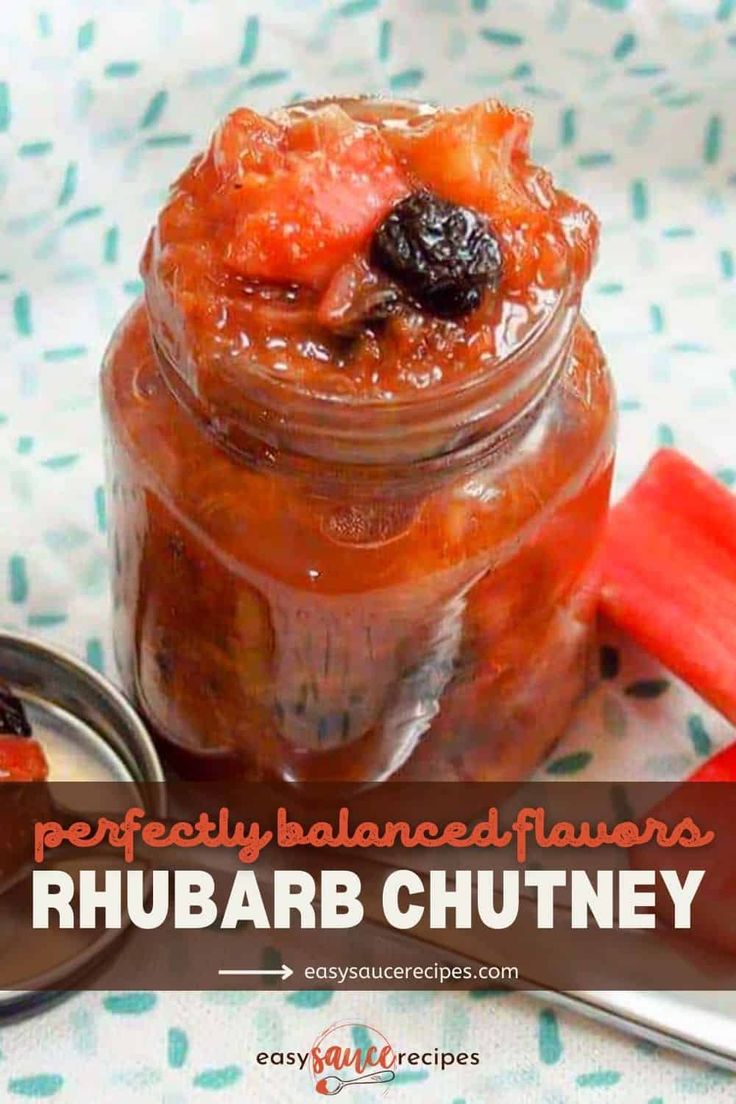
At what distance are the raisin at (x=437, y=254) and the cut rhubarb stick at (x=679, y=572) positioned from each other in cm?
39

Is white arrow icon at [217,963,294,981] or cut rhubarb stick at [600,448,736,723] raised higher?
cut rhubarb stick at [600,448,736,723]

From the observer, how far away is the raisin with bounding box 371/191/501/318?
846mm

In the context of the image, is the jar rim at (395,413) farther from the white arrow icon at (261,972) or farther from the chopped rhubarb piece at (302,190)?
the white arrow icon at (261,972)

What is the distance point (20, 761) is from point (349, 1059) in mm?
291

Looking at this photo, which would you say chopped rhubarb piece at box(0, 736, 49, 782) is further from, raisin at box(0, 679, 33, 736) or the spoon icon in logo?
the spoon icon in logo

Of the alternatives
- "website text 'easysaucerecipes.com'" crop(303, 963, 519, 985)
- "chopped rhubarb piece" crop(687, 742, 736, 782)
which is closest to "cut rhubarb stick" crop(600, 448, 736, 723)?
"chopped rhubarb piece" crop(687, 742, 736, 782)

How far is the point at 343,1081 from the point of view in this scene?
1.07 m

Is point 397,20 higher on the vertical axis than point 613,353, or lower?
higher

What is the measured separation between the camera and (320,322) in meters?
0.86

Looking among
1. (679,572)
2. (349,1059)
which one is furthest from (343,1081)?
(679,572)

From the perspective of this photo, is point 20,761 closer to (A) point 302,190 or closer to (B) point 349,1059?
(B) point 349,1059

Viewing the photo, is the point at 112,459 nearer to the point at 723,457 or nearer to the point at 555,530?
the point at 555,530

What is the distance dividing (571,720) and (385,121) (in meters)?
0.48

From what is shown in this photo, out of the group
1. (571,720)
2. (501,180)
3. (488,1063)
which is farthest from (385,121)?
(488,1063)
